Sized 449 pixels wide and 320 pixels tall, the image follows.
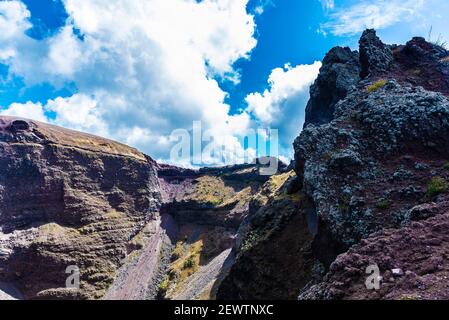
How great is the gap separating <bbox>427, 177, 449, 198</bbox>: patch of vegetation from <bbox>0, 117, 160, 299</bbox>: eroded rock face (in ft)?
278

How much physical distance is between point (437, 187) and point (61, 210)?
9655cm

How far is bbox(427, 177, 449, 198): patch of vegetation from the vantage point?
1695 cm

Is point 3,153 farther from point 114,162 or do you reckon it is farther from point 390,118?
point 390,118

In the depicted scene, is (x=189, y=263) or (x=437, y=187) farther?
(x=189, y=263)

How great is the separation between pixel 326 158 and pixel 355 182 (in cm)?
308

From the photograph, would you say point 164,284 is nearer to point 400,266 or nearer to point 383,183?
point 383,183

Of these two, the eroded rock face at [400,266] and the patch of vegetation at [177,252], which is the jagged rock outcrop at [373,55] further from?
the patch of vegetation at [177,252]

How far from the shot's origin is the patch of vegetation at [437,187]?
55.6ft

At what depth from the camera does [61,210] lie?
92312mm

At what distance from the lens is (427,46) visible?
33594 mm

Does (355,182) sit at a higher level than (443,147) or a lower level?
lower

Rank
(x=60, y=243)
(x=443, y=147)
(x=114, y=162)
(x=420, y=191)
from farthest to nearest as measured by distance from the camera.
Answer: (x=114, y=162)
(x=60, y=243)
(x=443, y=147)
(x=420, y=191)

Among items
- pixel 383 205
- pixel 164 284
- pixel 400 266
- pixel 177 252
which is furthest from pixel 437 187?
pixel 177 252
